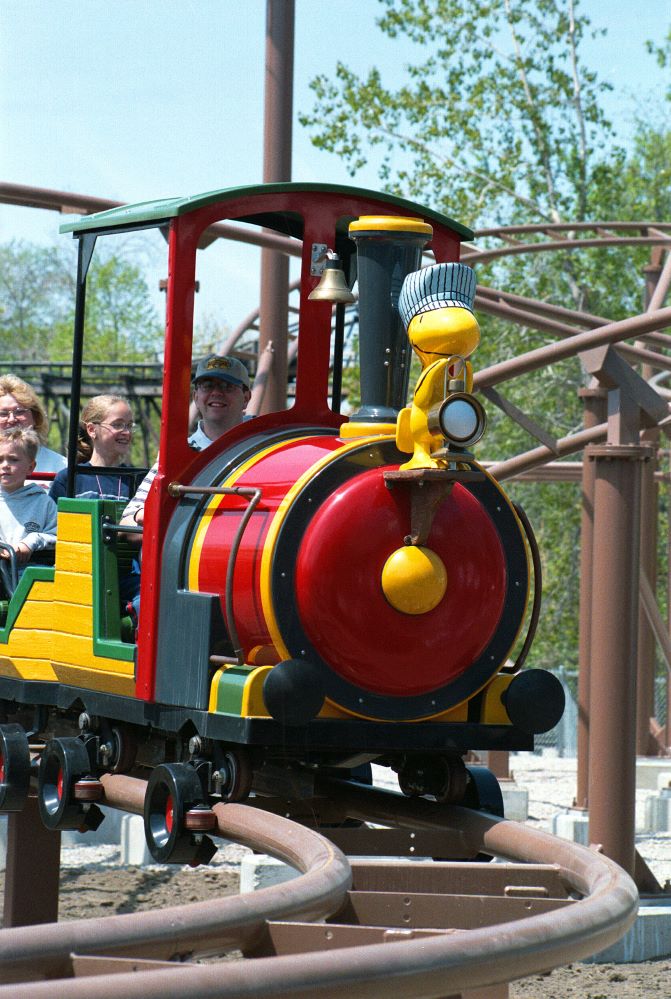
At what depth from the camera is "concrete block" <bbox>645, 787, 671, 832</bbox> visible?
1413 cm

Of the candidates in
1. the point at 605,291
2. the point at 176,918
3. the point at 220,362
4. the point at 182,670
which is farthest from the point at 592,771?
the point at 605,291

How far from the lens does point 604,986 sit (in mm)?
9227

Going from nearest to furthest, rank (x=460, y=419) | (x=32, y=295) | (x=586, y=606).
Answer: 1. (x=460, y=419)
2. (x=586, y=606)
3. (x=32, y=295)

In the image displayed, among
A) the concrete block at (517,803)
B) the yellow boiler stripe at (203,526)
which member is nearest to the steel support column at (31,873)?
the yellow boiler stripe at (203,526)

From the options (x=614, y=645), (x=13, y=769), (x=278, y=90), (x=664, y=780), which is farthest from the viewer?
(x=664, y=780)

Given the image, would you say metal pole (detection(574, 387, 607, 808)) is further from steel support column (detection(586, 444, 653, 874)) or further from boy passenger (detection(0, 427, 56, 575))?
boy passenger (detection(0, 427, 56, 575))

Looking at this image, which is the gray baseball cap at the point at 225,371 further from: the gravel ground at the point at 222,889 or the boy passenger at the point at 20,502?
the gravel ground at the point at 222,889

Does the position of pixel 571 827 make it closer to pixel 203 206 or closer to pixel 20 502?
pixel 20 502

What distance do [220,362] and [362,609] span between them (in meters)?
1.74

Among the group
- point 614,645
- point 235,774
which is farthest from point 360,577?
point 614,645

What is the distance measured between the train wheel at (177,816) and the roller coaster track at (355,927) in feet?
0.24

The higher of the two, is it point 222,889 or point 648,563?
point 648,563

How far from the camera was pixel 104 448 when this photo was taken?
6969mm

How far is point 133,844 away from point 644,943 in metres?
4.95
